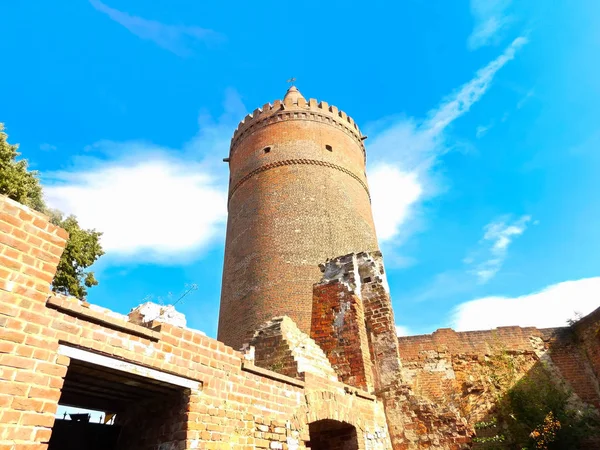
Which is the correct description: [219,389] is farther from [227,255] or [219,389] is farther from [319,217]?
[227,255]

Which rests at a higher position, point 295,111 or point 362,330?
point 295,111

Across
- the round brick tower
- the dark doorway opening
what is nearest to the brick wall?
the dark doorway opening

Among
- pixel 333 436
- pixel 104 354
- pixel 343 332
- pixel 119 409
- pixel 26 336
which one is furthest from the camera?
pixel 343 332

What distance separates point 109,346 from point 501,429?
11.1 metres

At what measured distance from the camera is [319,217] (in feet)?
44.5

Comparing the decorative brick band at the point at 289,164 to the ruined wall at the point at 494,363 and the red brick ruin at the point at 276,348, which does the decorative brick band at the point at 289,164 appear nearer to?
the red brick ruin at the point at 276,348

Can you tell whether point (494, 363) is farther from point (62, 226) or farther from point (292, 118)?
point (62, 226)

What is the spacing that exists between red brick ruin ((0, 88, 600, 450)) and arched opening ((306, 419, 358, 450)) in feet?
0.06

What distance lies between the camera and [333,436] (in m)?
5.88

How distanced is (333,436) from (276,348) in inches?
59.3

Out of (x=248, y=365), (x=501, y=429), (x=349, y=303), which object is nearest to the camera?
(x=248, y=365)

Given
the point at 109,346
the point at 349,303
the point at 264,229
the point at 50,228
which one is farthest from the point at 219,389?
the point at 264,229

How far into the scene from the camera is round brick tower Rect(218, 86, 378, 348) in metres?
12.5

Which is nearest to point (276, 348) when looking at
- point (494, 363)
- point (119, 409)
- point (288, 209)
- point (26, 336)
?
point (119, 409)
